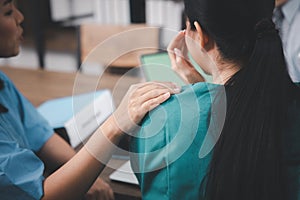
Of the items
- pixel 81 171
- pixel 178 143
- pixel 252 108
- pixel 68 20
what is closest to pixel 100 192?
pixel 81 171

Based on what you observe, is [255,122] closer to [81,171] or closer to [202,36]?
[202,36]

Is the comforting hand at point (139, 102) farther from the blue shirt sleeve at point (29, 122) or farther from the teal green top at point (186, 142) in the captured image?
the blue shirt sleeve at point (29, 122)

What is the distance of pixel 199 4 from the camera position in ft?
2.54

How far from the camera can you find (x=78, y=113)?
1.41m

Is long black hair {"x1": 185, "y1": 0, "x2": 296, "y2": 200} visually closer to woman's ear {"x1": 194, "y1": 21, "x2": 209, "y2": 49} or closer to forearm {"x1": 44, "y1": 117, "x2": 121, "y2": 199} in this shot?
woman's ear {"x1": 194, "y1": 21, "x2": 209, "y2": 49}

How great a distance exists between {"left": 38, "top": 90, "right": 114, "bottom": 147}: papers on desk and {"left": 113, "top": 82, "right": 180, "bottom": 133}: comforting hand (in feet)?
1.67

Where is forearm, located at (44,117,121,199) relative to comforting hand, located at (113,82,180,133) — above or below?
below

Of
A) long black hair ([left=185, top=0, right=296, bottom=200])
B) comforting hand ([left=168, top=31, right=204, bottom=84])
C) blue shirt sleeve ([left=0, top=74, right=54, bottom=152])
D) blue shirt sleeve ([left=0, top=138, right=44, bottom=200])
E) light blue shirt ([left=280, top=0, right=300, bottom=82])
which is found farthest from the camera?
light blue shirt ([left=280, top=0, right=300, bottom=82])

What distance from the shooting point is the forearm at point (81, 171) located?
3.01 feet

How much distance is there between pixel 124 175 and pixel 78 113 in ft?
1.07

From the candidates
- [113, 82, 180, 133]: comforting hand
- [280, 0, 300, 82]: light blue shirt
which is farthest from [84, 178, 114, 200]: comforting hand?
[280, 0, 300, 82]: light blue shirt

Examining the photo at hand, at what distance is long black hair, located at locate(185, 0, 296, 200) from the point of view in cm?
77

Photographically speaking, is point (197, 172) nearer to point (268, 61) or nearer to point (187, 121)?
point (187, 121)

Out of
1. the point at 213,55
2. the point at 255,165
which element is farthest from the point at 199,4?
the point at 255,165
